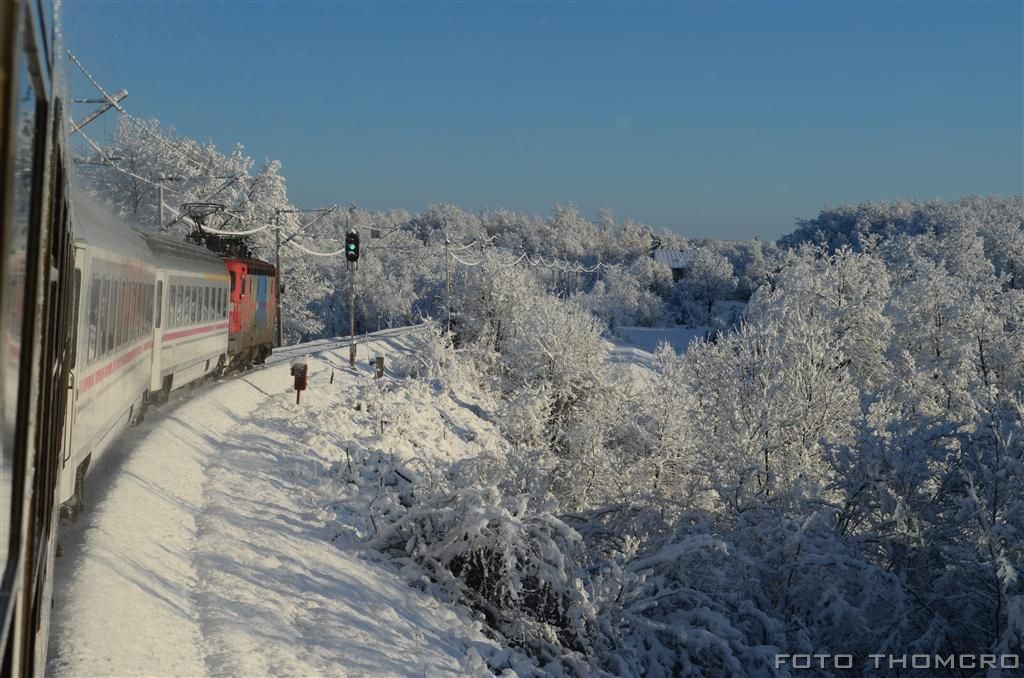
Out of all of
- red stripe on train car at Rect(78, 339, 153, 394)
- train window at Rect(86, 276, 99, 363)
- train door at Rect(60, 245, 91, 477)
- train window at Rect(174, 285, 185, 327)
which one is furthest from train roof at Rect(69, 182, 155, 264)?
train window at Rect(174, 285, 185, 327)

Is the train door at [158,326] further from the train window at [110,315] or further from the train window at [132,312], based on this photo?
the train window at [110,315]

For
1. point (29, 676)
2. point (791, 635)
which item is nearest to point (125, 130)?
point (791, 635)

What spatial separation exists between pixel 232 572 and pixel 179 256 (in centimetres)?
745

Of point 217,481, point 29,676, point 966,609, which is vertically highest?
point 29,676

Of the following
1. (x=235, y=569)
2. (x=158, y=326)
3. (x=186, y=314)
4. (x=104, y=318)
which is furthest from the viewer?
(x=186, y=314)

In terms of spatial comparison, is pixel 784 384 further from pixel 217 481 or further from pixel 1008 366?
pixel 1008 366

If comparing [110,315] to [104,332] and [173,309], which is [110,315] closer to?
[104,332]

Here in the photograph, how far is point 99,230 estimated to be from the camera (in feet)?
26.2

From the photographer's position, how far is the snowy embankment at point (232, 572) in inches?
274

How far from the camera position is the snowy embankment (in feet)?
22.8

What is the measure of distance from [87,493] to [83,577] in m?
2.75

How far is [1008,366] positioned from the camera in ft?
131

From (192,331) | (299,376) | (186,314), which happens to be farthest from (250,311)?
(186,314)

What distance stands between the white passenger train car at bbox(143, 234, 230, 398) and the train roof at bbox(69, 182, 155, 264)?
216cm
